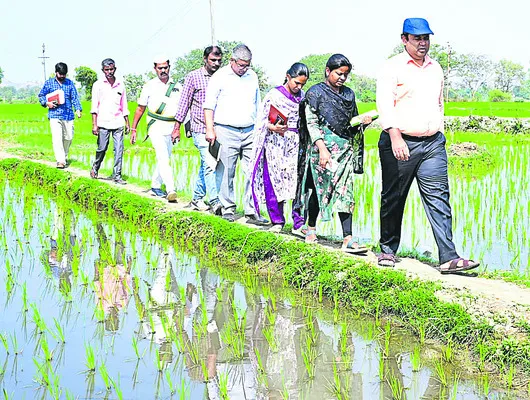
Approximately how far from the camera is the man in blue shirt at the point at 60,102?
33.7ft

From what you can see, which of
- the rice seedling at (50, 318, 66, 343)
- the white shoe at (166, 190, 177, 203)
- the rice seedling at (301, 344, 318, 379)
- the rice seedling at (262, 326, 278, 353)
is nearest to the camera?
the rice seedling at (301, 344, 318, 379)

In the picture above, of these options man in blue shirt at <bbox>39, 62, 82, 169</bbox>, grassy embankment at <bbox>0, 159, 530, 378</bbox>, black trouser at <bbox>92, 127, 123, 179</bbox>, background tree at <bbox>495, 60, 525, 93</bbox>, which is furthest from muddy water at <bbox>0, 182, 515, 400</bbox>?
background tree at <bbox>495, 60, 525, 93</bbox>

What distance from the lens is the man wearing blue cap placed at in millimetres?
4715

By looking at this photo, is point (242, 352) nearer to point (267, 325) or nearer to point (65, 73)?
point (267, 325)

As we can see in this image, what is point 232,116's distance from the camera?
6.57 m

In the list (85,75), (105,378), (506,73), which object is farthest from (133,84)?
(105,378)

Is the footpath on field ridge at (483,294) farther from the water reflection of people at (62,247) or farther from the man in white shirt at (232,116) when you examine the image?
the water reflection of people at (62,247)

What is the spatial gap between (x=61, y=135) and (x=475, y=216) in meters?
5.96

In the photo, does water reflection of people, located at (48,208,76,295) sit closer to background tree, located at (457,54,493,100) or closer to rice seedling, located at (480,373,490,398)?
rice seedling, located at (480,373,490,398)

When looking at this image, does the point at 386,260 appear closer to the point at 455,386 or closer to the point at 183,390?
the point at 455,386

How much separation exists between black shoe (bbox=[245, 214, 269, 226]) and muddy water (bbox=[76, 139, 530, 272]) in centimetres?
51

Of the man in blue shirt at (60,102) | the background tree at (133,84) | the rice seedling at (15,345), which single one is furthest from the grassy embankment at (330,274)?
the background tree at (133,84)

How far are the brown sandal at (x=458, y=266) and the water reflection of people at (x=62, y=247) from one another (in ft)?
7.94

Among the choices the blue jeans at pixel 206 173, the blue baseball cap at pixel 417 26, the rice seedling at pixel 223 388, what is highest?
the blue baseball cap at pixel 417 26
